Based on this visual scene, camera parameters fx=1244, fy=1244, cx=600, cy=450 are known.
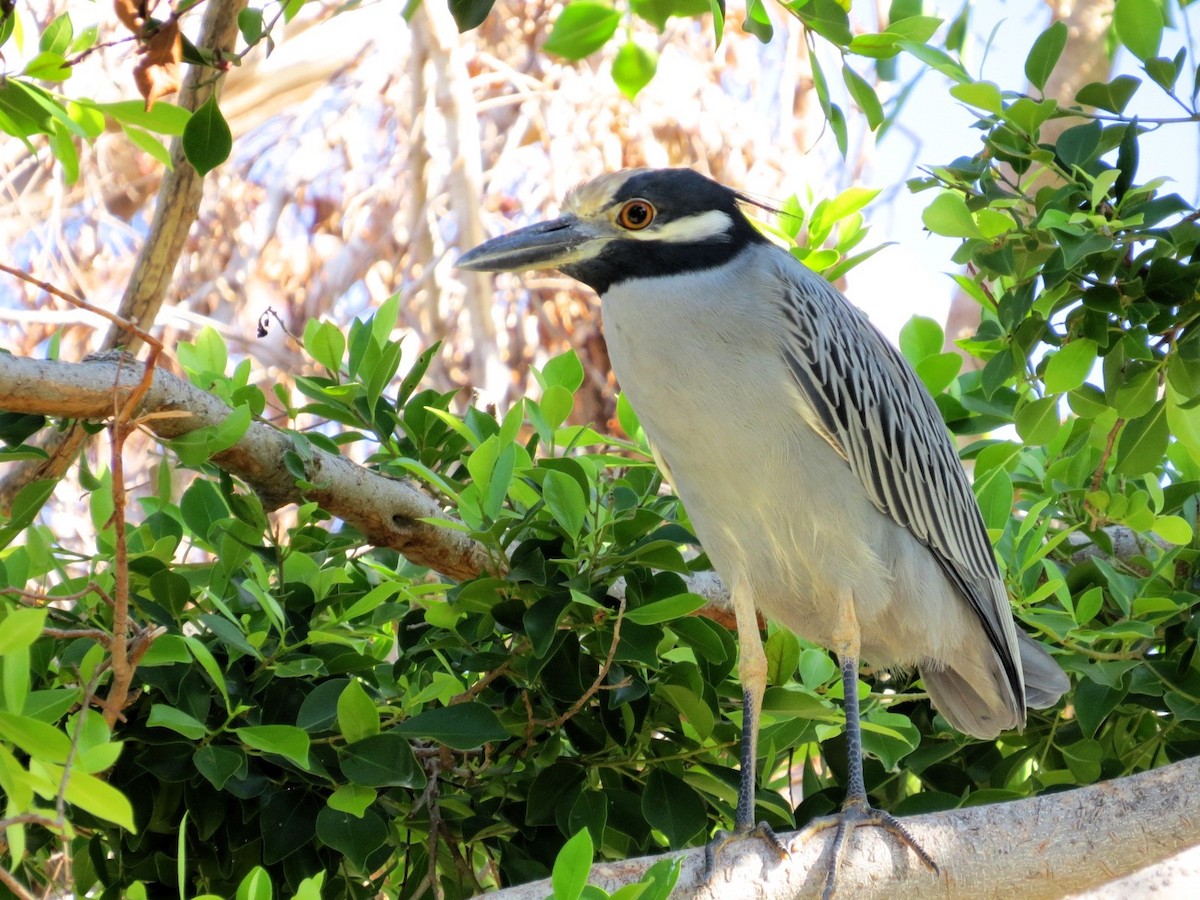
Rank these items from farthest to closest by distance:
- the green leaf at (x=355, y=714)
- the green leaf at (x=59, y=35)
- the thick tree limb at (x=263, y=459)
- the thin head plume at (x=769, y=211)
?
the thin head plume at (x=769, y=211), the green leaf at (x=59, y=35), the thick tree limb at (x=263, y=459), the green leaf at (x=355, y=714)

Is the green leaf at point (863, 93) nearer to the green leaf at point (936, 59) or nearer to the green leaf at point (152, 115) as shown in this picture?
the green leaf at point (936, 59)

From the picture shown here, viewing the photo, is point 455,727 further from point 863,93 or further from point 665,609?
point 863,93

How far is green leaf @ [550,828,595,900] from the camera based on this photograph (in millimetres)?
1235

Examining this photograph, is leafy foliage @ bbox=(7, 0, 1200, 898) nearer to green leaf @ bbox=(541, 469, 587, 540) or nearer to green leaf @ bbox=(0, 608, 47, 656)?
green leaf @ bbox=(541, 469, 587, 540)

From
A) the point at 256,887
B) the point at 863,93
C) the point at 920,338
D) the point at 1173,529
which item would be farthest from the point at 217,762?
the point at 920,338

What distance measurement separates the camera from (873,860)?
5.72 ft

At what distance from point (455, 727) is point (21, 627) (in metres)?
0.72

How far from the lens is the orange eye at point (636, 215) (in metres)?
2.30

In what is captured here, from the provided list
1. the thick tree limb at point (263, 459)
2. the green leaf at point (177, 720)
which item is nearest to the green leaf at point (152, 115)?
the thick tree limb at point (263, 459)

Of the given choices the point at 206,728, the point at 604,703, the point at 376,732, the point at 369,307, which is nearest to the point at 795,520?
the point at 604,703

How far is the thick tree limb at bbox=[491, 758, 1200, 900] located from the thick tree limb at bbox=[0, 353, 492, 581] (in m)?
0.63

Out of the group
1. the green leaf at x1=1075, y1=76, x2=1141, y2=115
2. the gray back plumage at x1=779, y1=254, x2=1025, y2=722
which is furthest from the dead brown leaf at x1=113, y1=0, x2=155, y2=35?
the green leaf at x1=1075, y1=76, x2=1141, y2=115

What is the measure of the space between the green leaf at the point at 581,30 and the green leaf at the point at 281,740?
0.96m

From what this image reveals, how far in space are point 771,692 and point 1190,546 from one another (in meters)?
0.80
